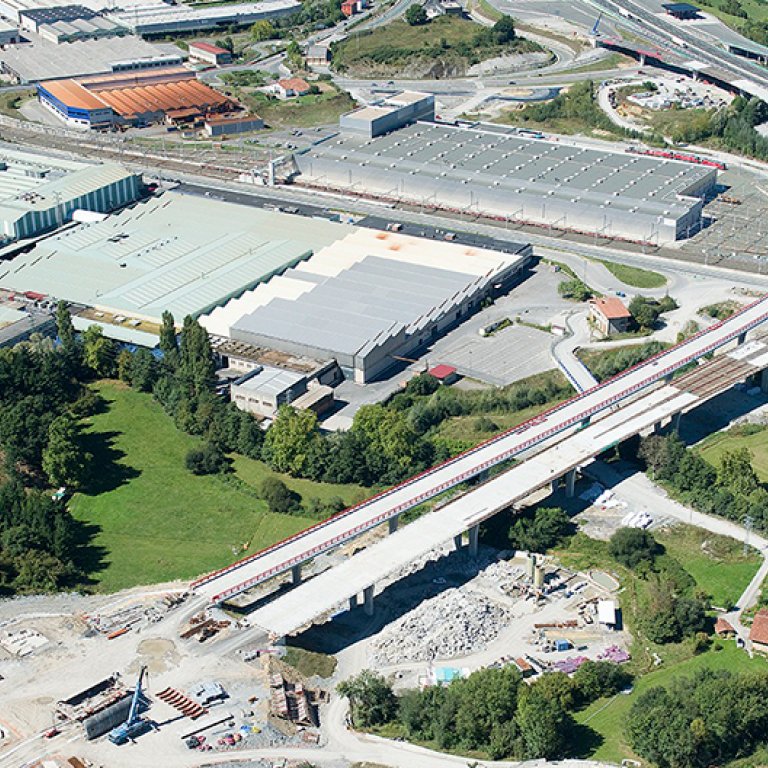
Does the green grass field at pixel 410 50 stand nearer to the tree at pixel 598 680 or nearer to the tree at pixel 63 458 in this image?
the tree at pixel 63 458

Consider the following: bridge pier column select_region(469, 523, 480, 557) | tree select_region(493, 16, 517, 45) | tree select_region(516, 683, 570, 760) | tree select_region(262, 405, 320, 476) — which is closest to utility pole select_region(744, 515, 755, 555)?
bridge pier column select_region(469, 523, 480, 557)

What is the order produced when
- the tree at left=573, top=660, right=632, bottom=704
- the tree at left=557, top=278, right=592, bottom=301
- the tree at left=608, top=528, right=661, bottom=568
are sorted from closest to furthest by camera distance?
the tree at left=573, top=660, right=632, bottom=704
the tree at left=608, top=528, right=661, bottom=568
the tree at left=557, top=278, right=592, bottom=301

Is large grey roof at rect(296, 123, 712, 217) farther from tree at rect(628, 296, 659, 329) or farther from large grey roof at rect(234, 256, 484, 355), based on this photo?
large grey roof at rect(234, 256, 484, 355)

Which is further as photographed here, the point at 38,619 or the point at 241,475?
the point at 241,475

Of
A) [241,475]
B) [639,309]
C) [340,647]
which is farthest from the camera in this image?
[639,309]

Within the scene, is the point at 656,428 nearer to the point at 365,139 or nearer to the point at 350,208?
the point at 350,208

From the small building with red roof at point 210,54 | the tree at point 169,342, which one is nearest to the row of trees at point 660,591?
the tree at point 169,342

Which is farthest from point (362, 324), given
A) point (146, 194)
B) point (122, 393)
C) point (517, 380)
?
point (146, 194)
